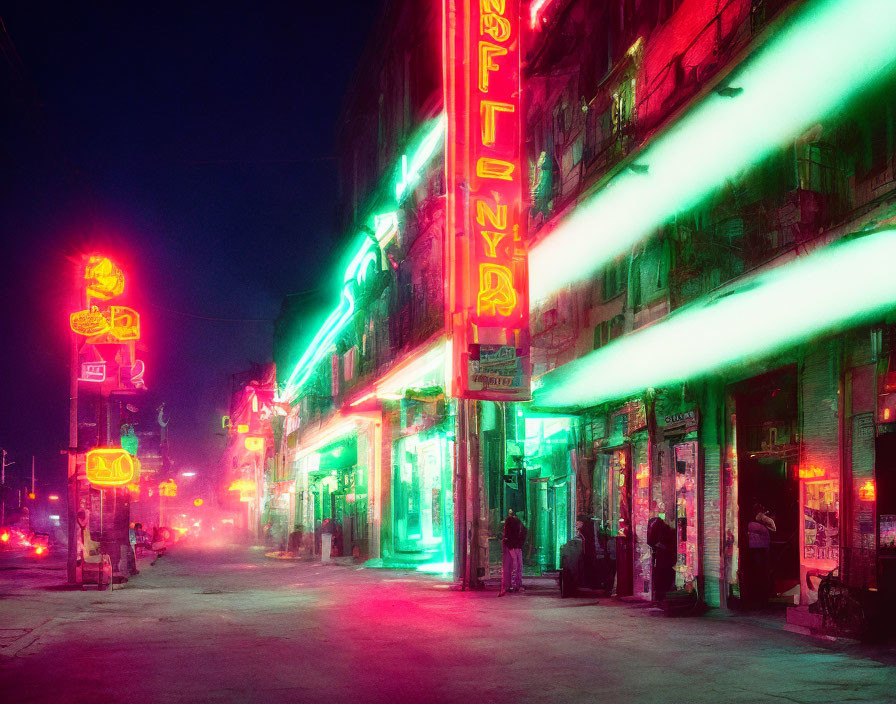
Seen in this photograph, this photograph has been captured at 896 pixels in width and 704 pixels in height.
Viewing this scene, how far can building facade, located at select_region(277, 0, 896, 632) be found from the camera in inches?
423

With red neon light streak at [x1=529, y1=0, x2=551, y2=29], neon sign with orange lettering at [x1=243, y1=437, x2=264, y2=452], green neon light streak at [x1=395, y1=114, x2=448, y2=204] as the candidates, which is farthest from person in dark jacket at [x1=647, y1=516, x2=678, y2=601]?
neon sign with orange lettering at [x1=243, y1=437, x2=264, y2=452]

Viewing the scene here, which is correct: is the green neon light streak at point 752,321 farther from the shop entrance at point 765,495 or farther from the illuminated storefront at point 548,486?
the illuminated storefront at point 548,486

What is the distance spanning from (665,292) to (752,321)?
4120mm

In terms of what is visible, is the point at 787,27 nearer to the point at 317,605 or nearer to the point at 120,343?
the point at 317,605

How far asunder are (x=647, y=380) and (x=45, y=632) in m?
10.7

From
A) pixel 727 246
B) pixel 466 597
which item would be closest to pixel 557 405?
pixel 466 597

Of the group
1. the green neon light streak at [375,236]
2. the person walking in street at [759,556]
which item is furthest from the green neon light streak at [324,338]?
the person walking in street at [759,556]

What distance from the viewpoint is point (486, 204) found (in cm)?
1764

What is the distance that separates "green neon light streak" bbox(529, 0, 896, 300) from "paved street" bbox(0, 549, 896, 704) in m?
6.50

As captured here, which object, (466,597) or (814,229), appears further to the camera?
(466,597)

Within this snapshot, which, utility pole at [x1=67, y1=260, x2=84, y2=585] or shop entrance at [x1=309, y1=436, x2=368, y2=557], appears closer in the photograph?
utility pole at [x1=67, y1=260, x2=84, y2=585]

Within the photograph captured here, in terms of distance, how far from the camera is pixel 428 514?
29734 millimetres

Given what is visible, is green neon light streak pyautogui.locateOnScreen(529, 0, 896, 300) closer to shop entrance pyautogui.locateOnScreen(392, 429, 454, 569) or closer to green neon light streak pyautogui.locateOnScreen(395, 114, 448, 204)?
green neon light streak pyautogui.locateOnScreen(395, 114, 448, 204)

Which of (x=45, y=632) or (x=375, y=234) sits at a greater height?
(x=375, y=234)
